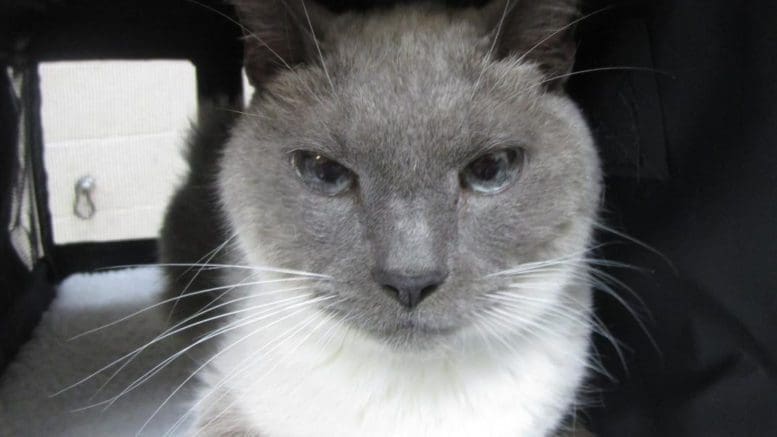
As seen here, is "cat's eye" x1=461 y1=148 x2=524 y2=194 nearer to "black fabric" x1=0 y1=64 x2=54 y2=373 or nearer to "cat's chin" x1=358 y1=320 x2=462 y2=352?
"cat's chin" x1=358 y1=320 x2=462 y2=352

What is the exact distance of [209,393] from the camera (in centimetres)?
131

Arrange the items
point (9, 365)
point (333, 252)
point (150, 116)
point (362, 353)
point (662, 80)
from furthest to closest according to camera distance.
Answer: point (150, 116)
point (9, 365)
point (662, 80)
point (362, 353)
point (333, 252)

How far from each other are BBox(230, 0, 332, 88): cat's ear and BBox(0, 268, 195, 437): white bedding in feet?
2.52

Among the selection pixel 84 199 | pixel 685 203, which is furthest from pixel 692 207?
pixel 84 199

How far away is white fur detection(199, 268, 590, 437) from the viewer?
45.4 inches

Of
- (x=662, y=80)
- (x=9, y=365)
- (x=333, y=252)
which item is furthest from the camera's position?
(x=9, y=365)

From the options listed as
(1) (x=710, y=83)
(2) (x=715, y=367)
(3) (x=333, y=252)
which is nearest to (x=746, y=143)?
(1) (x=710, y=83)

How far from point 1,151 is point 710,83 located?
1.54 m

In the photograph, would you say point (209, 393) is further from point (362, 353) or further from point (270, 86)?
point (270, 86)

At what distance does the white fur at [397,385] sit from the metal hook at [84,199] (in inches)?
48.0

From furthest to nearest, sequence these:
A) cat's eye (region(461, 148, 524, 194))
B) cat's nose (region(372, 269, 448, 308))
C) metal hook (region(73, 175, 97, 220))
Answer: metal hook (region(73, 175, 97, 220)) < cat's eye (region(461, 148, 524, 194)) < cat's nose (region(372, 269, 448, 308))

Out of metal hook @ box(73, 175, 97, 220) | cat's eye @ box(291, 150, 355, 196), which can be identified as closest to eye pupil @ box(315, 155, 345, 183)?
cat's eye @ box(291, 150, 355, 196)

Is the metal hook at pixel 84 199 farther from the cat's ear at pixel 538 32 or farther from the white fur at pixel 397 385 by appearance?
the cat's ear at pixel 538 32

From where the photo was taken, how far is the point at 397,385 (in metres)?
1.15
